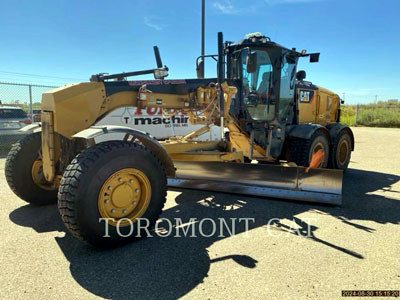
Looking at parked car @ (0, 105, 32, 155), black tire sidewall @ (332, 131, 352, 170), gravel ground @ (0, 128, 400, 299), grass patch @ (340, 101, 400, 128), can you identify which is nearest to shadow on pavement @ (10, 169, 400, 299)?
gravel ground @ (0, 128, 400, 299)

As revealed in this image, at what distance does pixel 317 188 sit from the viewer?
15.8 feet

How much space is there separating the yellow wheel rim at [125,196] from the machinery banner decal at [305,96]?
4.78 metres

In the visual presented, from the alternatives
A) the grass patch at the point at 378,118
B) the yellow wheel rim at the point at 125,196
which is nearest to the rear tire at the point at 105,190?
the yellow wheel rim at the point at 125,196

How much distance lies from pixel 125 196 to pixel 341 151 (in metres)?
5.92

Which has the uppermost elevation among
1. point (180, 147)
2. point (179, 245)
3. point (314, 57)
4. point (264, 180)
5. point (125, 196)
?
point (314, 57)

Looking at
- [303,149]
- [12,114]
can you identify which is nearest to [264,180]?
[303,149]

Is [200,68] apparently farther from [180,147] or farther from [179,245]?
[179,245]

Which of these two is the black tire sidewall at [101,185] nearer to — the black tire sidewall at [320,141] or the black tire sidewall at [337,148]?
the black tire sidewall at [320,141]

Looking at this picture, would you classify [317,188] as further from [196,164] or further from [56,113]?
[56,113]

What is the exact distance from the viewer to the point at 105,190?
3135mm

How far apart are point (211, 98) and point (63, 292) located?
338 centimetres

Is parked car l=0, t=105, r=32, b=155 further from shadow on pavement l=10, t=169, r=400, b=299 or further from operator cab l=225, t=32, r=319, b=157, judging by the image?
operator cab l=225, t=32, r=319, b=157

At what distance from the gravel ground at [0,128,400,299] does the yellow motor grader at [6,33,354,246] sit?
36cm

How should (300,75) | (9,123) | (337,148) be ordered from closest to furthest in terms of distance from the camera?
(300,75), (337,148), (9,123)
